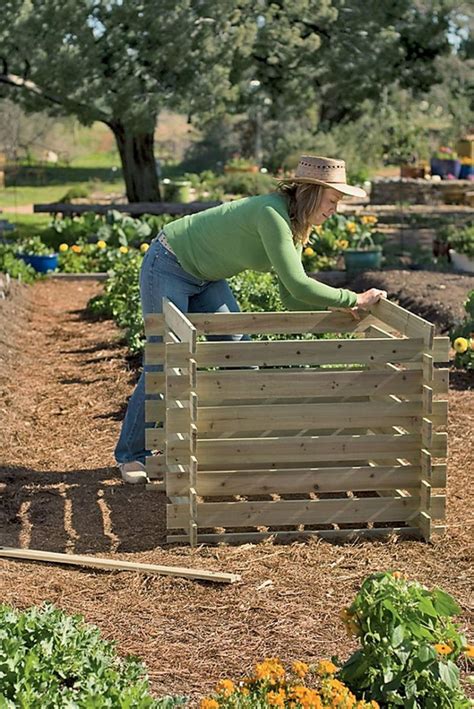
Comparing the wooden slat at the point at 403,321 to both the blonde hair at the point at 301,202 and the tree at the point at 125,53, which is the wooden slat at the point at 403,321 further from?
the tree at the point at 125,53

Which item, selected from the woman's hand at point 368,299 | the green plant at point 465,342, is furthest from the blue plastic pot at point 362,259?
the woman's hand at point 368,299

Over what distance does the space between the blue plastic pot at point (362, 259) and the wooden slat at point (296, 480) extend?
9135mm

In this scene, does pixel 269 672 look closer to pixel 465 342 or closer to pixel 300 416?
pixel 300 416

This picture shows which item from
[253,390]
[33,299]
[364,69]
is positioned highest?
[364,69]

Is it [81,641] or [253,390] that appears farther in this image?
[253,390]

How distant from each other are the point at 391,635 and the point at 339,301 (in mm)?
2193

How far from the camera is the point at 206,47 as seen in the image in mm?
18875

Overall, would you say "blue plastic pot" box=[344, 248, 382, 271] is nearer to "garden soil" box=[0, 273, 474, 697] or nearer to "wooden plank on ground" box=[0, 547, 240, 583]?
"garden soil" box=[0, 273, 474, 697]

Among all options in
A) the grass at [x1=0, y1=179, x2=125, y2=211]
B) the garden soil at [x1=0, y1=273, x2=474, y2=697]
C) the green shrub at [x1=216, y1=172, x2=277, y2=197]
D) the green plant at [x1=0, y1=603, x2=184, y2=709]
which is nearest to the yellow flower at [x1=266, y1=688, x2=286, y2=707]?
the green plant at [x1=0, y1=603, x2=184, y2=709]

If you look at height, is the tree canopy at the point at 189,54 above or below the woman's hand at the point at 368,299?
above

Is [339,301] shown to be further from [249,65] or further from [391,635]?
[249,65]

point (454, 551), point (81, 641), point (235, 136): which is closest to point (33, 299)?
point (454, 551)

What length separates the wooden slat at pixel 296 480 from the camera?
16.5ft

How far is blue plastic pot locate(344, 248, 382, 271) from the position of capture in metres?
14.1
